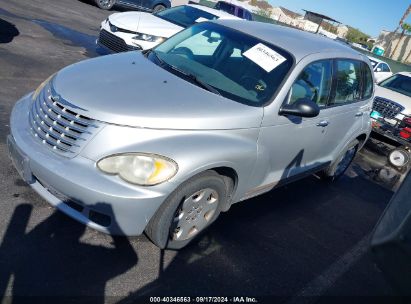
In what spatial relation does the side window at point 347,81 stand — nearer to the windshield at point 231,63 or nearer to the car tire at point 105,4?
the windshield at point 231,63

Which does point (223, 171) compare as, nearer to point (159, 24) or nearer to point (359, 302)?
point (359, 302)

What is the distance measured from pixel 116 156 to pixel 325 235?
2.70 m

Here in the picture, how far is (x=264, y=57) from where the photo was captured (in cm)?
377

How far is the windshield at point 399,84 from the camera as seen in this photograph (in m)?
10.4

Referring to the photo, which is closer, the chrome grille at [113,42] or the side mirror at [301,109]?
the side mirror at [301,109]

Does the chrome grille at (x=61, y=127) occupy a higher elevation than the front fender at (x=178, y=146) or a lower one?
lower

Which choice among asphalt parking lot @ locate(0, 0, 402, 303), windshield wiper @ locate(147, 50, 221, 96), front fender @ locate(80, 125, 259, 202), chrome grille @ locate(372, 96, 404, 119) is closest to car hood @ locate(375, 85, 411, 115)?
chrome grille @ locate(372, 96, 404, 119)

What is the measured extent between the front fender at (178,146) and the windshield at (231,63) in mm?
560

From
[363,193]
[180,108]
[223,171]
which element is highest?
[180,108]

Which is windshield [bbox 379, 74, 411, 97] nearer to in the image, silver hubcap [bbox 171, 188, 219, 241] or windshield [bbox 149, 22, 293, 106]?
windshield [bbox 149, 22, 293, 106]

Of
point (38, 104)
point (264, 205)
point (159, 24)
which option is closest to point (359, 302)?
point (264, 205)

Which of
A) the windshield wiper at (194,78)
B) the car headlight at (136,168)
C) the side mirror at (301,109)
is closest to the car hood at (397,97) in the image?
the side mirror at (301,109)

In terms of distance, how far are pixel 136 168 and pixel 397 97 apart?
876 centimetres

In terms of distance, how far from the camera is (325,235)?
4309mm
